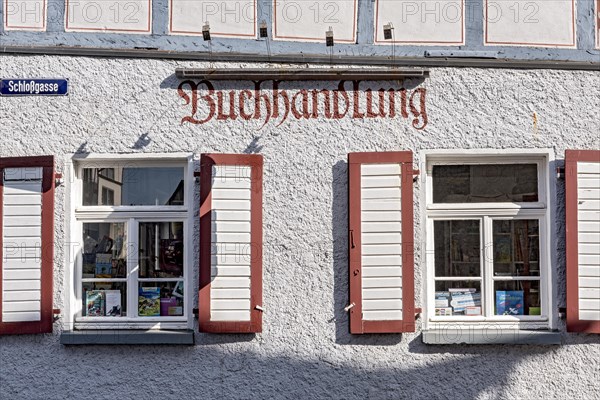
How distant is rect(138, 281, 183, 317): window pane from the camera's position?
22.8 ft

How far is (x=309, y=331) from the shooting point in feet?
22.2

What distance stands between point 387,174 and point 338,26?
52.5 inches

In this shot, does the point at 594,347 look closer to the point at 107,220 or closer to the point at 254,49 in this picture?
the point at 254,49

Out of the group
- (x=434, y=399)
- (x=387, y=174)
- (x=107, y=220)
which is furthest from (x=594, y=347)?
(x=107, y=220)

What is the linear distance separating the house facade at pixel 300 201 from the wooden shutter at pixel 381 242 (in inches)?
0.7

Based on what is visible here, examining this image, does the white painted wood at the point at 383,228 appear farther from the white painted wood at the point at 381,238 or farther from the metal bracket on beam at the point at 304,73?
the metal bracket on beam at the point at 304,73

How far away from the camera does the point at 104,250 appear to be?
6988mm

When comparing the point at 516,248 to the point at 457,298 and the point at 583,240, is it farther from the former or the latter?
the point at 457,298

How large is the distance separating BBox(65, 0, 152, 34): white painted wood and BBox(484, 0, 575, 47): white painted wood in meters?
2.93

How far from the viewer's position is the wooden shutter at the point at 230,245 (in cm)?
667

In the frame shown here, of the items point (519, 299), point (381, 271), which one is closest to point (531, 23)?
point (519, 299)

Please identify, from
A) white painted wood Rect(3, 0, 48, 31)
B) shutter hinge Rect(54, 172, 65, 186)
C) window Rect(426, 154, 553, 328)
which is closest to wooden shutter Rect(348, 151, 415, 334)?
window Rect(426, 154, 553, 328)

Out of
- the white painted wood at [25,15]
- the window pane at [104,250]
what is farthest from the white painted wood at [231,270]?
the white painted wood at [25,15]

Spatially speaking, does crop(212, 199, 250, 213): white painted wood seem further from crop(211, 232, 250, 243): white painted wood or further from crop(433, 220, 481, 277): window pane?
crop(433, 220, 481, 277): window pane
